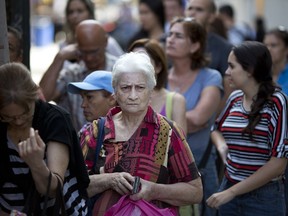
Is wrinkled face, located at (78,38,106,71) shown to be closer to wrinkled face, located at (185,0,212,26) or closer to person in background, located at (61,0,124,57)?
person in background, located at (61,0,124,57)

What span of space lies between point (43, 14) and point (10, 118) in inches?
1592

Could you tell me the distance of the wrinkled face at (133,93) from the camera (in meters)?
4.10

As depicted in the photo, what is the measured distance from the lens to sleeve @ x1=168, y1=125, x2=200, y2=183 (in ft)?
13.4

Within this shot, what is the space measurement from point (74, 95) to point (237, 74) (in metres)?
1.63

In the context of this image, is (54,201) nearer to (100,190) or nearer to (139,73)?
(100,190)

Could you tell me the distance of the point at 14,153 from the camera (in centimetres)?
364

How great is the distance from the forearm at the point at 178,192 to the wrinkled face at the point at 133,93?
45 centimetres

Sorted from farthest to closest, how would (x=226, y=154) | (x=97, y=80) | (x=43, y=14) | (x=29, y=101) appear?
(x=43, y=14)
(x=226, y=154)
(x=97, y=80)
(x=29, y=101)

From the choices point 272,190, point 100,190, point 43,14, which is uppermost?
point 100,190

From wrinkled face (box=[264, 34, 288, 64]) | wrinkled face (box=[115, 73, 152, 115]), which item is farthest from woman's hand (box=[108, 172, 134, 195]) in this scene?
wrinkled face (box=[264, 34, 288, 64])

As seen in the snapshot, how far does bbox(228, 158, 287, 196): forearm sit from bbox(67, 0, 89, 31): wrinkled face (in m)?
3.30

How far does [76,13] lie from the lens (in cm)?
758

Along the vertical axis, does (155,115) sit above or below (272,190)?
above

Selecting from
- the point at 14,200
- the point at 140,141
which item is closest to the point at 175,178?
the point at 140,141
